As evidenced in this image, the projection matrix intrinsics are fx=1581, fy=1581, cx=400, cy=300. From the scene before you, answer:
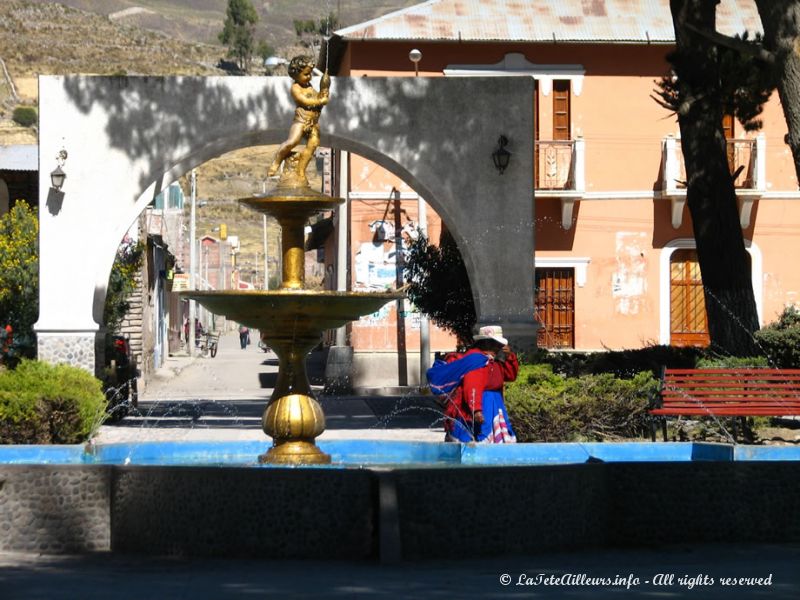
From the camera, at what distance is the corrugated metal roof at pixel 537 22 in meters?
30.5

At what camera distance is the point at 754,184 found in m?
30.3

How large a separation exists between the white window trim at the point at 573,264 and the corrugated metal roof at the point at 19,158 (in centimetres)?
975

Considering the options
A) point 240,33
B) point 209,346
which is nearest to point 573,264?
point 209,346

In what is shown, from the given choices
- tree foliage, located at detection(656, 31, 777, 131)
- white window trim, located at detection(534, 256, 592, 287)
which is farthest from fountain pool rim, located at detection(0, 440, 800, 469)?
white window trim, located at detection(534, 256, 592, 287)

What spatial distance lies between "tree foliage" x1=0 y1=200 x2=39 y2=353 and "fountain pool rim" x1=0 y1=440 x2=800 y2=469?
10.7m

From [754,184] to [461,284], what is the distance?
9.25 m

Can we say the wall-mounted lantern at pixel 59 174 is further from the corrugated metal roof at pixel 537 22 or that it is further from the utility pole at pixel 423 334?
the corrugated metal roof at pixel 537 22

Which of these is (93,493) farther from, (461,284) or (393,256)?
(393,256)

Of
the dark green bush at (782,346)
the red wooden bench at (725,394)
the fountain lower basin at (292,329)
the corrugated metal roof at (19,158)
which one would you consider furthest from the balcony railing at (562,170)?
the fountain lower basin at (292,329)

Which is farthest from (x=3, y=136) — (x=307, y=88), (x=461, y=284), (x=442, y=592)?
(x=442, y=592)

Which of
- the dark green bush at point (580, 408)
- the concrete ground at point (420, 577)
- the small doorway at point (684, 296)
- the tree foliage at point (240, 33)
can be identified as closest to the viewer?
the concrete ground at point (420, 577)

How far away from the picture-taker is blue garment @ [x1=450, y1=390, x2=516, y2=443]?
12.0 m

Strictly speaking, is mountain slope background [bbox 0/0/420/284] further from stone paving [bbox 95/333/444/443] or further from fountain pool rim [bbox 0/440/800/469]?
fountain pool rim [bbox 0/440/800/469]

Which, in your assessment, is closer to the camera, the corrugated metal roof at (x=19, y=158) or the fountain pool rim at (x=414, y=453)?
the fountain pool rim at (x=414, y=453)
